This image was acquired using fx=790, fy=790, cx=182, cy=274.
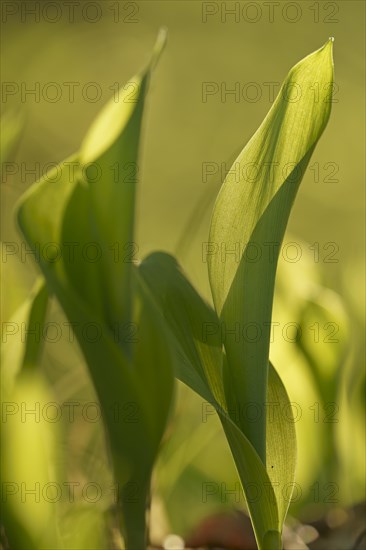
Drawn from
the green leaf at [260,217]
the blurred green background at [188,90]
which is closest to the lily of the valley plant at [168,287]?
the green leaf at [260,217]

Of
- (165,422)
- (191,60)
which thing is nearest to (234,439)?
(165,422)

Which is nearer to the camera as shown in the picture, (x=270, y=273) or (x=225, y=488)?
(x=270, y=273)

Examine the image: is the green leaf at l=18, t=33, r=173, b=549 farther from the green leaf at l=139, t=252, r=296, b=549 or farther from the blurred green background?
the blurred green background

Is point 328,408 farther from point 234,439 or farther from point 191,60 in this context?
point 191,60

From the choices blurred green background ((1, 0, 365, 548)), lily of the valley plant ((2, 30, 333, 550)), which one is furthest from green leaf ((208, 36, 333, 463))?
blurred green background ((1, 0, 365, 548))

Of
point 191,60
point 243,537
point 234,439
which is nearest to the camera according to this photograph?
point 234,439

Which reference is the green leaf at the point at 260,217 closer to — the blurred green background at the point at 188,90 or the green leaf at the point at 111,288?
the green leaf at the point at 111,288

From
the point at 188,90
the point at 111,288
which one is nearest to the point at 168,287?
the point at 111,288
